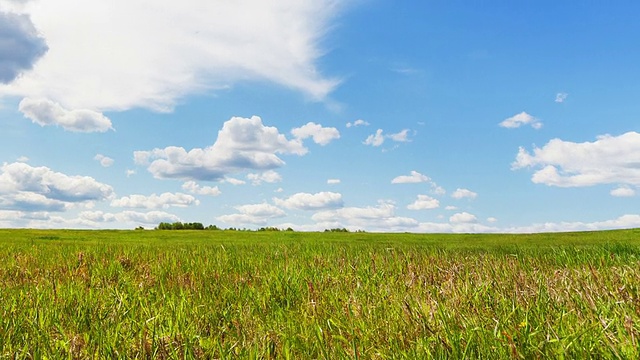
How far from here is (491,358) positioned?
9.36ft

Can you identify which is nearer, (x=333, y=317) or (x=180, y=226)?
(x=333, y=317)

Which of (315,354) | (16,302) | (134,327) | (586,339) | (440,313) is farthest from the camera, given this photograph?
(16,302)

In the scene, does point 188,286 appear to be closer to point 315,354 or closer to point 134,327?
point 134,327

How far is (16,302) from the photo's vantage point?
18.4 feet

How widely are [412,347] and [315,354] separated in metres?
0.88

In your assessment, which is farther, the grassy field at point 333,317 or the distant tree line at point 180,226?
the distant tree line at point 180,226

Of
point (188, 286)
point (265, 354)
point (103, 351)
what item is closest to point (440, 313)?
point (265, 354)

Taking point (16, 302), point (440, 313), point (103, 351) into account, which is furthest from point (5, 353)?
point (440, 313)

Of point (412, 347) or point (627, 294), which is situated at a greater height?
point (627, 294)

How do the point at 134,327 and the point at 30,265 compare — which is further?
the point at 30,265

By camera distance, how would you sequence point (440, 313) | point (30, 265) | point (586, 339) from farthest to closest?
point (30, 265) → point (440, 313) → point (586, 339)

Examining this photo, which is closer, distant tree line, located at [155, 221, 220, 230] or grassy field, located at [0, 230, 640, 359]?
grassy field, located at [0, 230, 640, 359]

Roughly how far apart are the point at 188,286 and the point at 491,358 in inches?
184

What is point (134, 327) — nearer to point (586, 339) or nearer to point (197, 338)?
point (197, 338)
